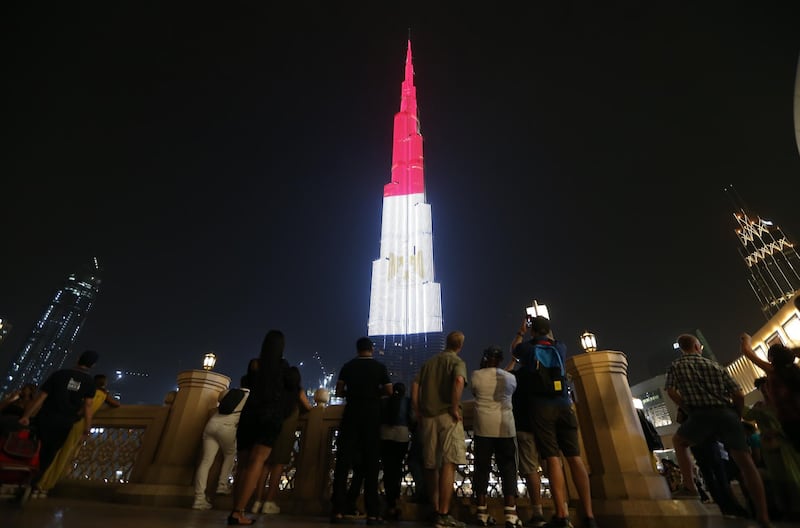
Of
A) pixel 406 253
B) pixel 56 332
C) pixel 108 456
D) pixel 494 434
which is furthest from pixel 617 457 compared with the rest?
pixel 56 332

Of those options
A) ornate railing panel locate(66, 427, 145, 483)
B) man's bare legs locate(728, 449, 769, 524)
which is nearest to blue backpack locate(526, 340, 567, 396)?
man's bare legs locate(728, 449, 769, 524)

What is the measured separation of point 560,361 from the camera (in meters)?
3.84

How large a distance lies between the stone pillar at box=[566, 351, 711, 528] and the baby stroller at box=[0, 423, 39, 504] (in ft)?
19.6

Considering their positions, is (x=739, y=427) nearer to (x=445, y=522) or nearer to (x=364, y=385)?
(x=445, y=522)

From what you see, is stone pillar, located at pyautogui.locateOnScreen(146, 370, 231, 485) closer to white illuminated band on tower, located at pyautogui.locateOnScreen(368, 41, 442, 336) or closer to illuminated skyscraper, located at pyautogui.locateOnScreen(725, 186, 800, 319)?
white illuminated band on tower, located at pyautogui.locateOnScreen(368, 41, 442, 336)

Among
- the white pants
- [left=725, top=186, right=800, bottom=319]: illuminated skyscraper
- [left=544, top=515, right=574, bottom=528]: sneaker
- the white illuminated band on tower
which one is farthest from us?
[left=725, top=186, right=800, bottom=319]: illuminated skyscraper

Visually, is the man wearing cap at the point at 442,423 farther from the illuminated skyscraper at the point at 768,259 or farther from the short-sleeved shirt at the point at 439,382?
the illuminated skyscraper at the point at 768,259

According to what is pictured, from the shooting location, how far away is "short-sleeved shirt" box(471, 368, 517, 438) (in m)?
3.74

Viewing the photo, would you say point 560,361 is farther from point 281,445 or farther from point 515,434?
point 281,445

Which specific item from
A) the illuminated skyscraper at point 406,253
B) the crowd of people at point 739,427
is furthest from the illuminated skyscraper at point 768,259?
the crowd of people at point 739,427

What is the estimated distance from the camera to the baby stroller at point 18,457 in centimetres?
382

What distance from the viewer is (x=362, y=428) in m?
3.82

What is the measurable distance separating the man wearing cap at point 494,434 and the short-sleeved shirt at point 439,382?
286 mm

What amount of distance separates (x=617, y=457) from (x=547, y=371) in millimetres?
1594
